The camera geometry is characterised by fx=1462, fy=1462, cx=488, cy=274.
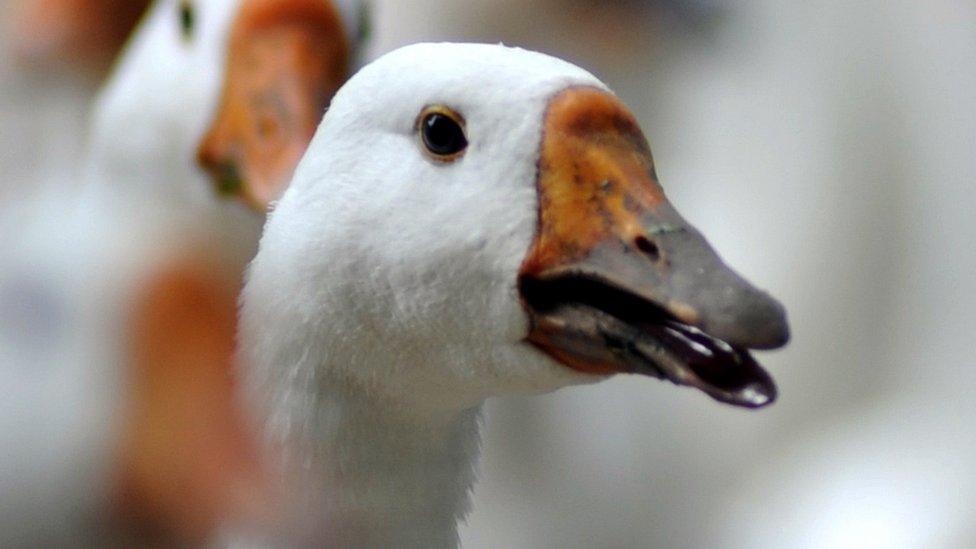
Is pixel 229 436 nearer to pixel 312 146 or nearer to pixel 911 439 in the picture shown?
pixel 312 146

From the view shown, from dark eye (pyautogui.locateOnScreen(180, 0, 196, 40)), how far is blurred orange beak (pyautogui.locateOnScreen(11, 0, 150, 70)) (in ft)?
0.39

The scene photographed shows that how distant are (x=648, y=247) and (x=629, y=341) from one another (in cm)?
3

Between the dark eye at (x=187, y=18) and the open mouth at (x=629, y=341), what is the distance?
524 mm

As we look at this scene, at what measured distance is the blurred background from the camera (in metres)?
1.29

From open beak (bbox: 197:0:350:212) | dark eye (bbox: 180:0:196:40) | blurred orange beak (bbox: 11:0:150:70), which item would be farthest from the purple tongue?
blurred orange beak (bbox: 11:0:150:70)

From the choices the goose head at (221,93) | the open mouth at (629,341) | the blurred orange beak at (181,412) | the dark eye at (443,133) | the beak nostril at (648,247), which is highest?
the goose head at (221,93)

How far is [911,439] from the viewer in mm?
1279

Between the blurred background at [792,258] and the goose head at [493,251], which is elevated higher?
the blurred background at [792,258]

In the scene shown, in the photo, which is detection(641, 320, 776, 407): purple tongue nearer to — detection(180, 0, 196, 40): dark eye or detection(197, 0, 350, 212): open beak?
detection(197, 0, 350, 212): open beak

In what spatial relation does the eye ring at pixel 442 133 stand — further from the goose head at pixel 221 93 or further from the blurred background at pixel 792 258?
the blurred background at pixel 792 258

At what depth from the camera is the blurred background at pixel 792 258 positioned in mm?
1292

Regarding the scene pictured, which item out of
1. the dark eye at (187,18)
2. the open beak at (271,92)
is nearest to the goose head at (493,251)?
the open beak at (271,92)

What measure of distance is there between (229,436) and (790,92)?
830 millimetres

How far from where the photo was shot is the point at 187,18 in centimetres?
93
